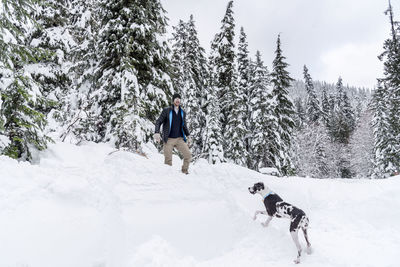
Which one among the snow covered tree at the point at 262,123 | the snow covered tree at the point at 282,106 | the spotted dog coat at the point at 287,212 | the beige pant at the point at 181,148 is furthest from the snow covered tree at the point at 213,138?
the spotted dog coat at the point at 287,212

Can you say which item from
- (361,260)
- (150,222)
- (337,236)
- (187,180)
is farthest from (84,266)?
(337,236)

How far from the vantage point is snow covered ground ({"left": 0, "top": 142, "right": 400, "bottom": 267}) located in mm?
3449

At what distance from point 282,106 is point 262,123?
363cm

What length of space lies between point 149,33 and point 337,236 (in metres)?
9.68

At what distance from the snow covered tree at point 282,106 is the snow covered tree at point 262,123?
2.27 feet

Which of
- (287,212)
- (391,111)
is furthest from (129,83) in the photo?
(391,111)

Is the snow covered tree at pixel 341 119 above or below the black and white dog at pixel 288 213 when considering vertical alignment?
above

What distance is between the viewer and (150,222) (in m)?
4.69

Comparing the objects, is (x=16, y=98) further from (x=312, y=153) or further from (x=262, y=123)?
(x=312, y=153)

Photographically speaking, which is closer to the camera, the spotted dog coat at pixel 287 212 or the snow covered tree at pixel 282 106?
the spotted dog coat at pixel 287 212

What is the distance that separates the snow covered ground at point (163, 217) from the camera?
3449mm

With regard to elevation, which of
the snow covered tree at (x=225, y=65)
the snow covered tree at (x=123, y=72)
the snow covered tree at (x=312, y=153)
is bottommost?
the snow covered tree at (x=312, y=153)

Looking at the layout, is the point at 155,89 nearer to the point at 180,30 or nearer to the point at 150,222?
the point at 150,222

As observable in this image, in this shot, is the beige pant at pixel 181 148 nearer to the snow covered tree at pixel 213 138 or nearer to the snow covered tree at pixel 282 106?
the snow covered tree at pixel 213 138
